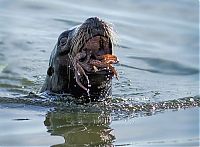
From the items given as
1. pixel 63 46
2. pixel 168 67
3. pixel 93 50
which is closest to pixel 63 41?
pixel 63 46

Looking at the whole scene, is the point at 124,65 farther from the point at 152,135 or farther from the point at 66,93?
the point at 152,135

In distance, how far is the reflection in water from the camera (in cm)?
558

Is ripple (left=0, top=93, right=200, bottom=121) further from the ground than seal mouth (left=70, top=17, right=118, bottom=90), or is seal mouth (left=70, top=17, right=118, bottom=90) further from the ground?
seal mouth (left=70, top=17, right=118, bottom=90)

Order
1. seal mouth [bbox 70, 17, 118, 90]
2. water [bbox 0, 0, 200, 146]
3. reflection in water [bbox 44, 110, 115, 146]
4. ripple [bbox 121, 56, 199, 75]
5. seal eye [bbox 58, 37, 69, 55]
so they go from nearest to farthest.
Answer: reflection in water [bbox 44, 110, 115, 146]
water [bbox 0, 0, 200, 146]
seal mouth [bbox 70, 17, 118, 90]
seal eye [bbox 58, 37, 69, 55]
ripple [bbox 121, 56, 199, 75]

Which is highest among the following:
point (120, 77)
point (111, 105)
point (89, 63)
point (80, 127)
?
point (120, 77)

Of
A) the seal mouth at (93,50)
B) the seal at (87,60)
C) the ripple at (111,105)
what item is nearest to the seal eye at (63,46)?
the seal at (87,60)

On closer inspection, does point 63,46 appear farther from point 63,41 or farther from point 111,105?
point 111,105

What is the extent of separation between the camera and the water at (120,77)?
585 centimetres

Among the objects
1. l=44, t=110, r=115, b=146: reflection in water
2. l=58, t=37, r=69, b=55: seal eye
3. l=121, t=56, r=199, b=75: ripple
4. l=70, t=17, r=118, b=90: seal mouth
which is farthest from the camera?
l=121, t=56, r=199, b=75: ripple

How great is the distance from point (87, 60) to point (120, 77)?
2975mm

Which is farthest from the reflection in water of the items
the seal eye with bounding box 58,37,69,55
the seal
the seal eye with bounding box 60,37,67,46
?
the seal eye with bounding box 60,37,67,46

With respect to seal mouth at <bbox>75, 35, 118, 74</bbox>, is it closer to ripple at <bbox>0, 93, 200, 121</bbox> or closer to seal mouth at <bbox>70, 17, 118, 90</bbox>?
seal mouth at <bbox>70, 17, 118, 90</bbox>

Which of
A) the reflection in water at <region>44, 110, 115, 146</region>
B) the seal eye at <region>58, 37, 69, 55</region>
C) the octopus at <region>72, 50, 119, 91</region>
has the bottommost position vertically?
the reflection in water at <region>44, 110, 115, 146</region>

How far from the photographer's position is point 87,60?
22.3ft
